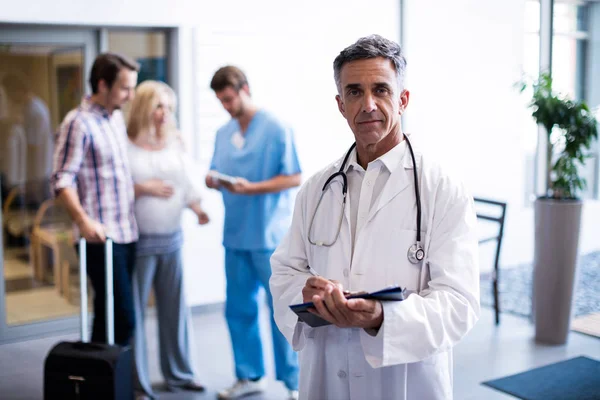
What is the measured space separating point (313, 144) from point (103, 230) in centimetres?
247

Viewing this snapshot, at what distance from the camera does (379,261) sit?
5.53 feet

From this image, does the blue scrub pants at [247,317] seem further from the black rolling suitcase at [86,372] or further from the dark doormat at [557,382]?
the dark doormat at [557,382]

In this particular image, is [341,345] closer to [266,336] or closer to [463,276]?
[463,276]

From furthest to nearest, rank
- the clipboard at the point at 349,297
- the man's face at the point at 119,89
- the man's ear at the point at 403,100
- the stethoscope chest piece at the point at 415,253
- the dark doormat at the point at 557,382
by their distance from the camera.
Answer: the dark doormat at the point at 557,382
the man's face at the point at 119,89
the man's ear at the point at 403,100
the stethoscope chest piece at the point at 415,253
the clipboard at the point at 349,297

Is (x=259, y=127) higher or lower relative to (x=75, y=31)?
lower

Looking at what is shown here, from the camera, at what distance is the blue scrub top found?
3.37 m

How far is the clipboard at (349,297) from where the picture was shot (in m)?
1.53

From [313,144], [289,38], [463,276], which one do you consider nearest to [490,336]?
[313,144]

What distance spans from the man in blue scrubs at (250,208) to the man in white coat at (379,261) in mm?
1516

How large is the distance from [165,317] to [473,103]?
313 centimetres

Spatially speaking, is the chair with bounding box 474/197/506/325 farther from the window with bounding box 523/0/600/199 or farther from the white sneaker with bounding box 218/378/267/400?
the white sneaker with bounding box 218/378/267/400

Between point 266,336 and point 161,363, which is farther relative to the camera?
point 266,336

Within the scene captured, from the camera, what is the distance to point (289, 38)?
5043 mm

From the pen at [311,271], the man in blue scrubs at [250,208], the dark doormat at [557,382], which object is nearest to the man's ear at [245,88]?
the man in blue scrubs at [250,208]
